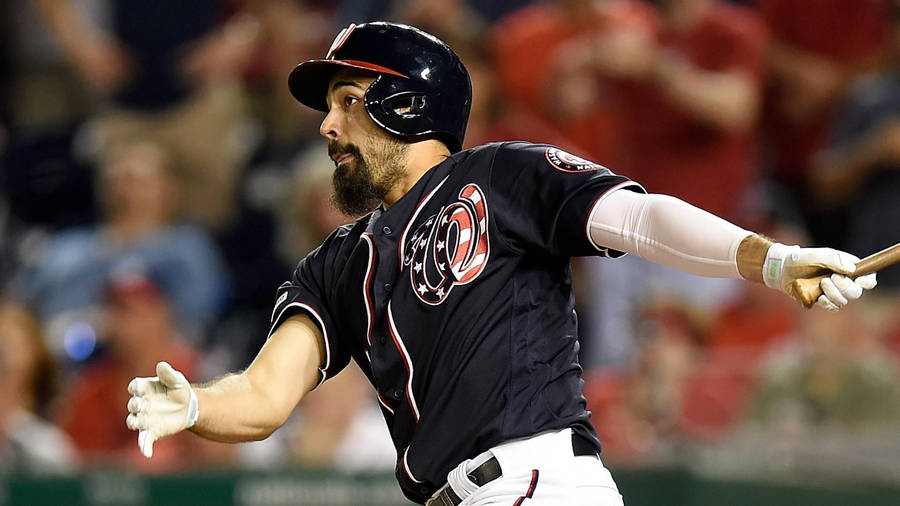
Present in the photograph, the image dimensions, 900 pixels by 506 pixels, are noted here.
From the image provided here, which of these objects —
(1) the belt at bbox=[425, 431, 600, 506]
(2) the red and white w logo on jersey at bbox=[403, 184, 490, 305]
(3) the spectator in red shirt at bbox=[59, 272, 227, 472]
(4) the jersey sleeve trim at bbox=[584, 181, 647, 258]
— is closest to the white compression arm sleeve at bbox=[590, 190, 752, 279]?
(4) the jersey sleeve trim at bbox=[584, 181, 647, 258]

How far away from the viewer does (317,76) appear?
3.44 meters

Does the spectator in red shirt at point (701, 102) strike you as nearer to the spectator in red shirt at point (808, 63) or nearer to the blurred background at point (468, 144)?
the blurred background at point (468, 144)

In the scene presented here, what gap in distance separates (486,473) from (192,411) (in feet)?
2.11

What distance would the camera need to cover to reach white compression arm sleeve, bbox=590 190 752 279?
2.79 m

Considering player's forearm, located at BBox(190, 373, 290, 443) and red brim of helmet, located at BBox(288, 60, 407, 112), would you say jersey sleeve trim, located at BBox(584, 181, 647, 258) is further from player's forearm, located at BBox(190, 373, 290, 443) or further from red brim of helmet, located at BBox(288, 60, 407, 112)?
player's forearm, located at BBox(190, 373, 290, 443)

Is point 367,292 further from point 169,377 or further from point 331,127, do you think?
point 169,377

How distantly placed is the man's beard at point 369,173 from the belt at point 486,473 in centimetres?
73

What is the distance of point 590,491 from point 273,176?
17.1 ft

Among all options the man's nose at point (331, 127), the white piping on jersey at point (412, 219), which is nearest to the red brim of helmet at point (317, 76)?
the man's nose at point (331, 127)

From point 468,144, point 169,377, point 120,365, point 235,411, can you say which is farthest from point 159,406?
point 468,144

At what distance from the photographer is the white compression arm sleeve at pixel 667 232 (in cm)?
279

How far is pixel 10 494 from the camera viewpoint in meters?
5.94

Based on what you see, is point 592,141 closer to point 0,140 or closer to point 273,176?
point 273,176

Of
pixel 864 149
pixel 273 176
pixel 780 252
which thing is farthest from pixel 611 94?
pixel 780 252
